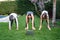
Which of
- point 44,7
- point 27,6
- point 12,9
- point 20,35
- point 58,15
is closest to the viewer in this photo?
point 20,35

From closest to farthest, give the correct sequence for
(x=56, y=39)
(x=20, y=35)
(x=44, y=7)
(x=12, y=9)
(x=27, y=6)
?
(x=56, y=39), (x=20, y=35), (x=44, y=7), (x=27, y=6), (x=12, y=9)

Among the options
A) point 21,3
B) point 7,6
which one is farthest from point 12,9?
point 21,3

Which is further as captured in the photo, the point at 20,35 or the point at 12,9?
the point at 12,9

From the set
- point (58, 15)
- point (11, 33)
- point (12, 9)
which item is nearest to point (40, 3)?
point (58, 15)

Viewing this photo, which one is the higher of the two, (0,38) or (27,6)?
(27,6)

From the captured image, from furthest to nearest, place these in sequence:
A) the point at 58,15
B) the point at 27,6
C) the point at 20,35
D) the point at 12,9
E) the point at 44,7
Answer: the point at 12,9
the point at 27,6
the point at 44,7
the point at 58,15
the point at 20,35

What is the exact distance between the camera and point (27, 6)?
18.0m

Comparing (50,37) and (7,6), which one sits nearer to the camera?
(50,37)

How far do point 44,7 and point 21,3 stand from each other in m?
2.41

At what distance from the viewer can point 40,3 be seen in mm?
16453

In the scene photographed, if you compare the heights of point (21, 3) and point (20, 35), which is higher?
point (21, 3)

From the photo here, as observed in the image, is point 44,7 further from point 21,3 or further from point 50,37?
point 50,37

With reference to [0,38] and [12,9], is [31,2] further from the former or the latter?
[0,38]

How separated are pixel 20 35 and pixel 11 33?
0.55 metres
